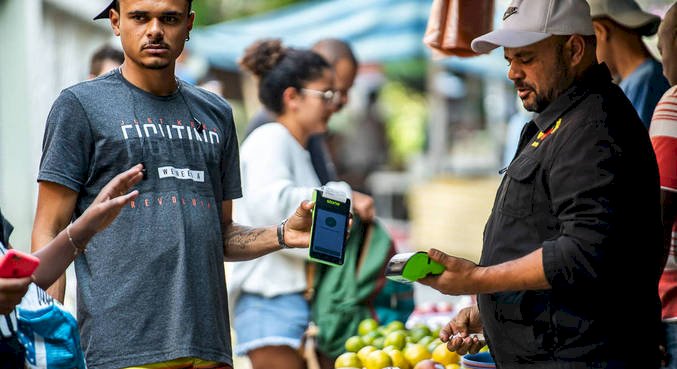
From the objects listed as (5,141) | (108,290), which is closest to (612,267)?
(108,290)

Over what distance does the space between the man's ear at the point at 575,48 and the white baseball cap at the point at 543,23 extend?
1.0 inches

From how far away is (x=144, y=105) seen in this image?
3352 mm

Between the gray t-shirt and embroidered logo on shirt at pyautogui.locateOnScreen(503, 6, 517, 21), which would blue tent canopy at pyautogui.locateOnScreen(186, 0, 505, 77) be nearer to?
embroidered logo on shirt at pyautogui.locateOnScreen(503, 6, 517, 21)

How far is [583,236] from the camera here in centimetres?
284

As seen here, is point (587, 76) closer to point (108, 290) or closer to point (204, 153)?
point (204, 153)

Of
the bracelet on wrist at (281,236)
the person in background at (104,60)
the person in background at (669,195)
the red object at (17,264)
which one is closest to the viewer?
the red object at (17,264)

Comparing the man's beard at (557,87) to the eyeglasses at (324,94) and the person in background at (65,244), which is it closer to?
the person in background at (65,244)

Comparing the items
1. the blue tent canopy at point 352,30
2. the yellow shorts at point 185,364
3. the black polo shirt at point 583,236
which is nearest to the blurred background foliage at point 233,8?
the blue tent canopy at point 352,30

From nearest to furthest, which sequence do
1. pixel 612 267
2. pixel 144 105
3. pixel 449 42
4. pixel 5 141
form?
pixel 612 267 → pixel 144 105 → pixel 449 42 → pixel 5 141

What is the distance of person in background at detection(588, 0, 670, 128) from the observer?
5.00 metres

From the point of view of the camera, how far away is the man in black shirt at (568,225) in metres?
2.87

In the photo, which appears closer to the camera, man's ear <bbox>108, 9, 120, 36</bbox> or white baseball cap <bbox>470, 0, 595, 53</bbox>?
white baseball cap <bbox>470, 0, 595, 53</bbox>

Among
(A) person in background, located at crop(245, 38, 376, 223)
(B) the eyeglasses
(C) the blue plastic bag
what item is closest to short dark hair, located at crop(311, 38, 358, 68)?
(A) person in background, located at crop(245, 38, 376, 223)

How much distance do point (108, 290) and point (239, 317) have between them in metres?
1.91
